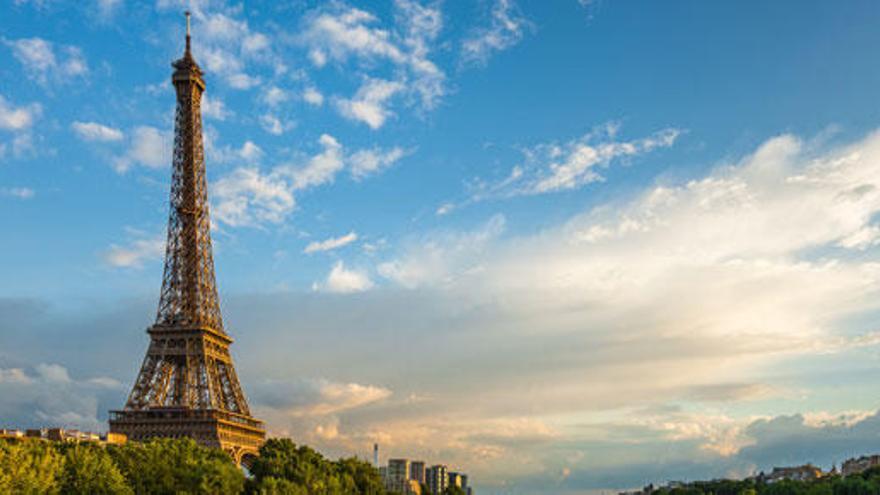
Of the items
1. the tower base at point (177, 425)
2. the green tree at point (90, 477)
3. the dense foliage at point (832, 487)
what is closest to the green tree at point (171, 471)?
the green tree at point (90, 477)

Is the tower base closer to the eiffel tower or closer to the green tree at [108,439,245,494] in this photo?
the eiffel tower

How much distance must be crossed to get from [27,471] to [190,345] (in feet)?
193

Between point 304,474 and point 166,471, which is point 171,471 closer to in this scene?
point 166,471

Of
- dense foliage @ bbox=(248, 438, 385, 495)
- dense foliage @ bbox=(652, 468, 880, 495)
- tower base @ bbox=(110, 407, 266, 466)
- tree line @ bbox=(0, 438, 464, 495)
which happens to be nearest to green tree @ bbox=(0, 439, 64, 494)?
tree line @ bbox=(0, 438, 464, 495)

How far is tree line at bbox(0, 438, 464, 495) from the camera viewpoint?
55.2 meters

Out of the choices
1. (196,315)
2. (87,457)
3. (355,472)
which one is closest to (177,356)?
(196,315)

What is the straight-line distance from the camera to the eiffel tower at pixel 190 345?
10638cm

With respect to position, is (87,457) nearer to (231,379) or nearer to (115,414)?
(115,414)

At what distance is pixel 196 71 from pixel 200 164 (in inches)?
556

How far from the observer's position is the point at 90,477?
58781 mm

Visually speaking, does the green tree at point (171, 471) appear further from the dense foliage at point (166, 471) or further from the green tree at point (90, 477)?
the green tree at point (90, 477)

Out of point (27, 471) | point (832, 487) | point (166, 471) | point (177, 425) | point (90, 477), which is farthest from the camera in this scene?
point (832, 487)

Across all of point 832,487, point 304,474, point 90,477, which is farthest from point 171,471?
point 832,487

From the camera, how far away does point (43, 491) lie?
53.9 m
